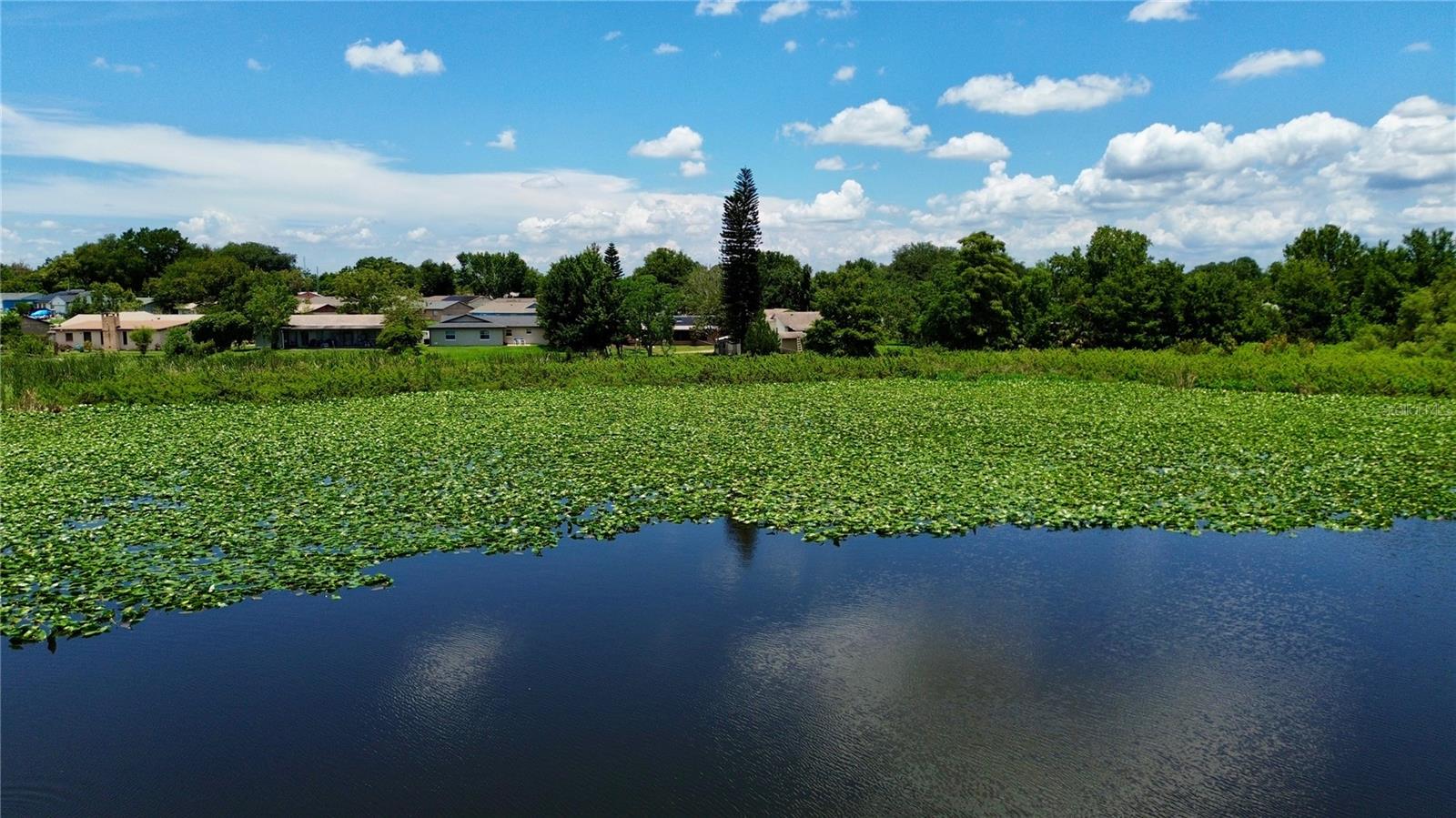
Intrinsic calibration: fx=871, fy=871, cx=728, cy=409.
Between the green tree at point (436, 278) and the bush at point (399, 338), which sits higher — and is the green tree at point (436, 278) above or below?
above

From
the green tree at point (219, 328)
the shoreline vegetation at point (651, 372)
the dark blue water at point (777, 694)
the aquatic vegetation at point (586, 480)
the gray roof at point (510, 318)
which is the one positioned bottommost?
the dark blue water at point (777, 694)

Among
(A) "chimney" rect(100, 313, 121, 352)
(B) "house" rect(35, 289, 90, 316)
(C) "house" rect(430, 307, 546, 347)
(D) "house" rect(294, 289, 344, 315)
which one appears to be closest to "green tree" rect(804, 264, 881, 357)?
(C) "house" rect(430, 307, 546, 347)

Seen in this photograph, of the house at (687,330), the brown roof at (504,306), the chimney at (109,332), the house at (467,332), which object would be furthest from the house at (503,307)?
the chimney at (109,332)

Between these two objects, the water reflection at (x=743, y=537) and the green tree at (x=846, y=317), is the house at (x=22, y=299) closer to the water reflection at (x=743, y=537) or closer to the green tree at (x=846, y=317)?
the green tree at (x=846, y=317)

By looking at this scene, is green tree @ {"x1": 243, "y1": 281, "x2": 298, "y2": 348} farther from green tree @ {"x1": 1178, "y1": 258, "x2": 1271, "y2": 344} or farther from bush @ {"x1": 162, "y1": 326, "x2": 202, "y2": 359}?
green tree @ {"x1": 1178, "y1": 258, "x2": 1271, "y2": 344}

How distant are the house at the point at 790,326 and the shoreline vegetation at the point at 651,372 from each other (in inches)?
1000

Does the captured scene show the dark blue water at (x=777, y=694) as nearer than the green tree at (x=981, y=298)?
Yes

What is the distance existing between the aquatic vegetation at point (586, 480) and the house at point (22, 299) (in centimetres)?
7727

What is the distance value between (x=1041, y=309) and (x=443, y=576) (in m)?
46.9

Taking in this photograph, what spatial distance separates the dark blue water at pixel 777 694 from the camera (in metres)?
6.51

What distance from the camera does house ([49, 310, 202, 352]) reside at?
2511 inches

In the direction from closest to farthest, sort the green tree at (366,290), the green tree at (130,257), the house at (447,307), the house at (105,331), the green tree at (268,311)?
1. the green tree at (268,311)
2. the house at (105,331)
3. the green tree at (366,290)
4. the house at (447,307)
5. the green tree at (130,257)

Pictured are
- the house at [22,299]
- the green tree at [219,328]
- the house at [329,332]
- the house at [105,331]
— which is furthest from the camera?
the house at [22,299]

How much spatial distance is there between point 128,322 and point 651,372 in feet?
177
